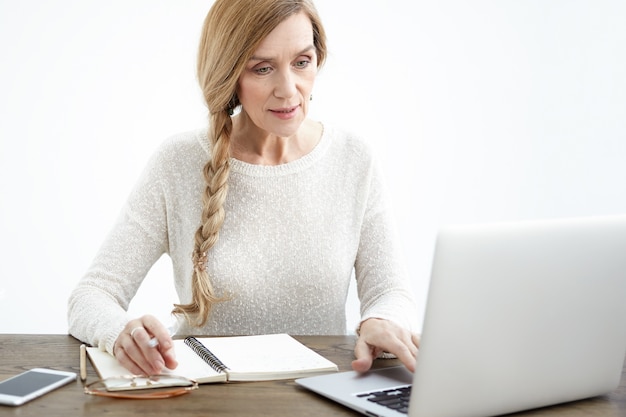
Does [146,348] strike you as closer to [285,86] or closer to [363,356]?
[363,356]

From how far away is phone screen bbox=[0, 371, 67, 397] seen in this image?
1.25m

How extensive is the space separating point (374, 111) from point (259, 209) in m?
1.78

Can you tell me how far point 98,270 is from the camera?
1835 mm

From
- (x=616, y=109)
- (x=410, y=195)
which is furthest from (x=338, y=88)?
(x=616, y=109)

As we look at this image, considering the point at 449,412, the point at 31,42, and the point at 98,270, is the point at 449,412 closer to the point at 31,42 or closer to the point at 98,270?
the point at 98,270

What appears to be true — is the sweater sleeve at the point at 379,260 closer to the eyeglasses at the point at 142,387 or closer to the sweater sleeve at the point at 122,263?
the sweater sleeve at the point at 122,263

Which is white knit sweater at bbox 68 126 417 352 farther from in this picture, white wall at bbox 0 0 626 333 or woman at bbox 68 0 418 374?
white wall at bbox 0 0 626 333

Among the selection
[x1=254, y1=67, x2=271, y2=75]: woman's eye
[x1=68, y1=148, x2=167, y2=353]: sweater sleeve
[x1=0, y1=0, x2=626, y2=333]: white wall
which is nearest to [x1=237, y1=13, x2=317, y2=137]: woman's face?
[x1=254, y1=67, x2=271, y2=75]: woman's eye

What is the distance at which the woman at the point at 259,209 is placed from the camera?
1862 mm

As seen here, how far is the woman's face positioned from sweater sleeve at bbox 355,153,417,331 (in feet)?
1.07

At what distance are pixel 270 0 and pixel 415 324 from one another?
820 mm

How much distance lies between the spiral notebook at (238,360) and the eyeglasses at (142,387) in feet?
0.13

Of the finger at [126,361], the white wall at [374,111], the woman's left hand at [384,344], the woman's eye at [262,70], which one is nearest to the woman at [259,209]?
the woman's eye at [262,70]

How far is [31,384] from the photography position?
1.29 metres
